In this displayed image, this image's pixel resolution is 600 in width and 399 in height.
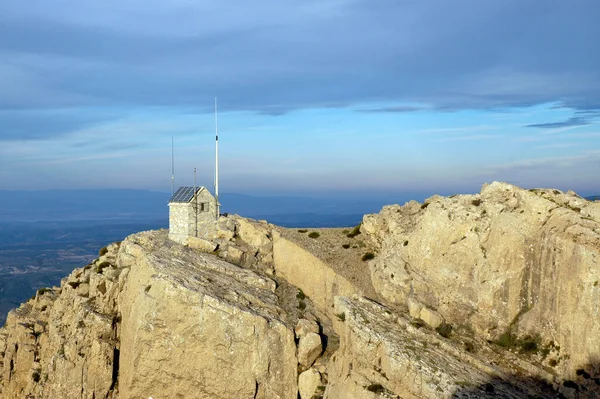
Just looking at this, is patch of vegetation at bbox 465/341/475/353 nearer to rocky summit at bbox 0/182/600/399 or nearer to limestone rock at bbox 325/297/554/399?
rocky summit at bbox 0/182/600/399

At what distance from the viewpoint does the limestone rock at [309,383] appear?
148 feet

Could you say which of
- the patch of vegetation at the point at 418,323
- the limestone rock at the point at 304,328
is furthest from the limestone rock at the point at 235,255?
the patch of vegetation at the point at 418,323

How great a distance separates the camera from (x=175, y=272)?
4906cm

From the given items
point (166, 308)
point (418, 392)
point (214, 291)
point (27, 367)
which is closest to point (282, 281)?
point (214, 291)

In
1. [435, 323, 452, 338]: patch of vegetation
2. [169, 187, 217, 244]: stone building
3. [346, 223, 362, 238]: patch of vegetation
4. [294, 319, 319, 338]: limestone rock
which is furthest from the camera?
[346, 223, 362, 238]: patch of vegetation

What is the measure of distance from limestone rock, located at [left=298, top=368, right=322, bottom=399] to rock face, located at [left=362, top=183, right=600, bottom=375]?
8652 millimetres

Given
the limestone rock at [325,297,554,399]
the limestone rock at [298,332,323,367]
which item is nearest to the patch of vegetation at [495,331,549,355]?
the limestone rock at [325,297,554,399]

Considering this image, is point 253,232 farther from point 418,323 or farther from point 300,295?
point 418,323

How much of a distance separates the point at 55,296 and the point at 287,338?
98.6 feet

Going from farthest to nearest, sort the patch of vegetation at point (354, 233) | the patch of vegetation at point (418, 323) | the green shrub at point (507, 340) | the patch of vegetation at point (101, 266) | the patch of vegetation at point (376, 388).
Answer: the patch of vegetation at point (354, 233) < the patch of vegetation at point (101, 266) < the patch of vegetation at point (418, 323) < the green shrub at point (507, 340) < the patch of vegetation at point (376, 388)

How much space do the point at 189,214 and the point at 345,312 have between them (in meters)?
20.1

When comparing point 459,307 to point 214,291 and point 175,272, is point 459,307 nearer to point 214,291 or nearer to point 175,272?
point 214,291

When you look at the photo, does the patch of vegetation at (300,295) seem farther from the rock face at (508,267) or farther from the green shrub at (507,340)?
the green shrub at (507,340)

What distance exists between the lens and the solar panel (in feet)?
188
